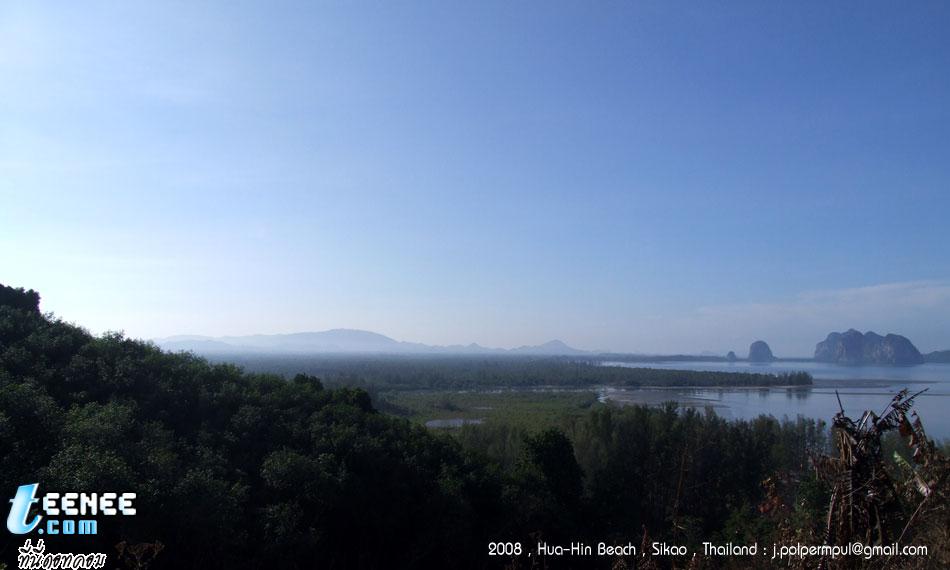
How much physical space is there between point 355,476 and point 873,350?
293 ft

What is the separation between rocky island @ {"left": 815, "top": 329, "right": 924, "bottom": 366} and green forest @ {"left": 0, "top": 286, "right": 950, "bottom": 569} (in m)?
68.2

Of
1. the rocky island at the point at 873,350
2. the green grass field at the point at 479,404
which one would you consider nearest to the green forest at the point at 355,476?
the green grass field at the point at 479,404

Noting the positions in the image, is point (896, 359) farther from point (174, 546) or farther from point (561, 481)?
point (174, 546)

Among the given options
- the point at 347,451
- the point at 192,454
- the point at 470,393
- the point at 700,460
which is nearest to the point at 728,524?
the point at 700,460

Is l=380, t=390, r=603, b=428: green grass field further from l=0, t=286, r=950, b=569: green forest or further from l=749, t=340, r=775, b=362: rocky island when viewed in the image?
l=749, t=340, r=775, b=362: rocky island

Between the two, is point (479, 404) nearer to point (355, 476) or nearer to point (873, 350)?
point (355, 476)

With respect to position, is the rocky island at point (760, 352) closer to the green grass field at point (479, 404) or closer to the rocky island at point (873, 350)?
the rocky island at point (873, 350)

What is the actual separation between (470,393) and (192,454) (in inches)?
2036

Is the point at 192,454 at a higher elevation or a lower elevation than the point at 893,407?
lower

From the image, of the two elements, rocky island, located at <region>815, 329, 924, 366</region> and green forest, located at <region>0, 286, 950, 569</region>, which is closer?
green forest, located at <region>0, 286, 950, 569</region>

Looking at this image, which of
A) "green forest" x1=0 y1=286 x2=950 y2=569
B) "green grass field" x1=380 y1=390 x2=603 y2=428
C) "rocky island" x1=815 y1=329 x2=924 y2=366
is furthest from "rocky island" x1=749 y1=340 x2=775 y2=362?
"green forest" x1=0 y1=286 x2=950 y2=569

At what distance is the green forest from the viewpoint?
2.82 m

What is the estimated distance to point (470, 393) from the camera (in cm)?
6169

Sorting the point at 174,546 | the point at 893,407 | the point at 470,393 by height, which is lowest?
the point at 470,393
